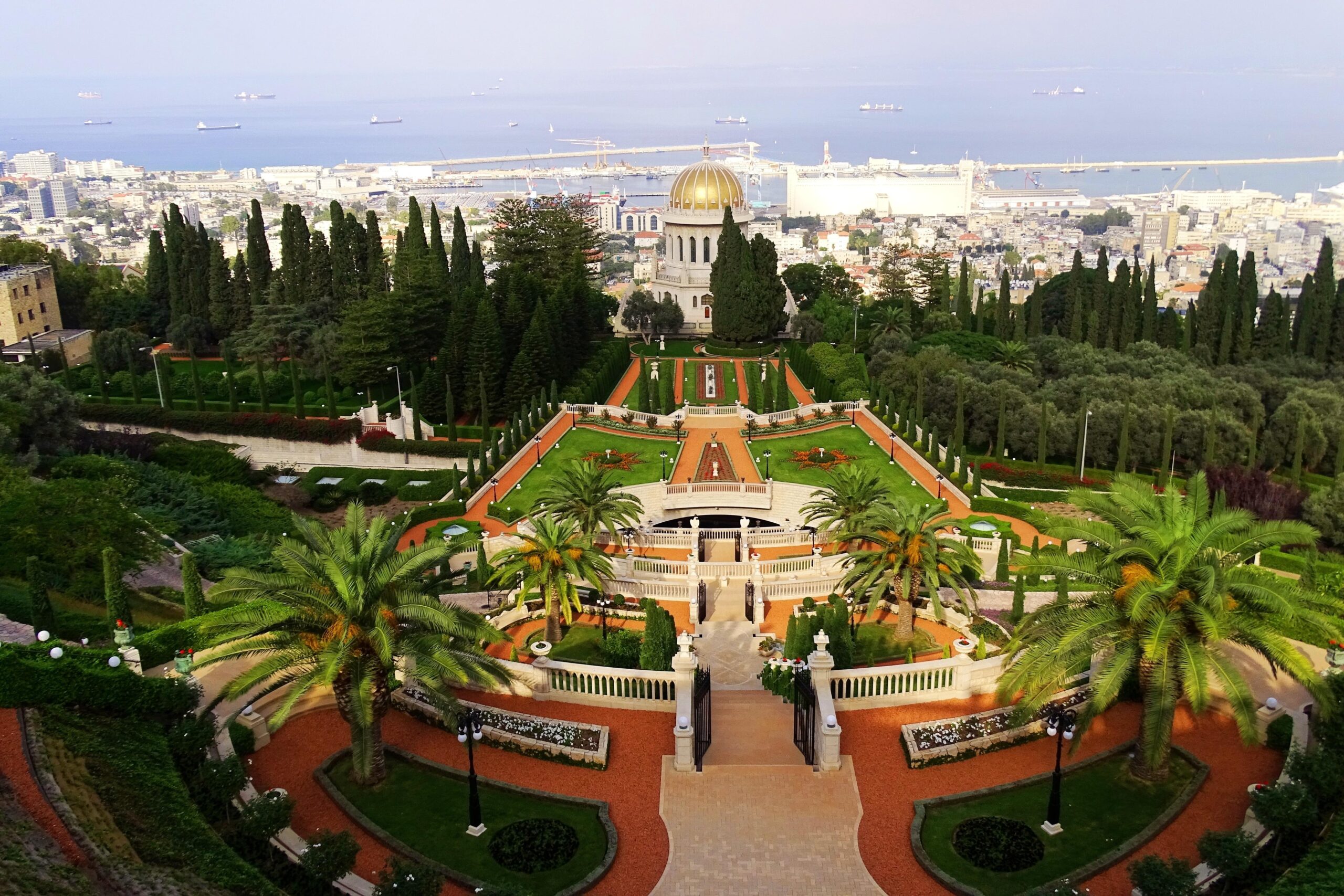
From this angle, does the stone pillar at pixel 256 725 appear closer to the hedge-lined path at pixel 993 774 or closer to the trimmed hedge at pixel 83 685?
the trimmed hedge at pixel 83 685

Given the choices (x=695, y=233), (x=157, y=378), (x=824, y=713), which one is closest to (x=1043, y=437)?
(x=824, y=713)

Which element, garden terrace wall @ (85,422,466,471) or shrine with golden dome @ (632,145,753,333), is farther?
shrine with golden dome @ (632,145,753,333)

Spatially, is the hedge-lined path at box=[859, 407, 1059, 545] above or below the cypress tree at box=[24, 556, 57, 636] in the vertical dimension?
below

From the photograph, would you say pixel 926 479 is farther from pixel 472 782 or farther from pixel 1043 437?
pixel 472 782

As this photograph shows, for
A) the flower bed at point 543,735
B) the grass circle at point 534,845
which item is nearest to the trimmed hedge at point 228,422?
the flower bed at point 543,735

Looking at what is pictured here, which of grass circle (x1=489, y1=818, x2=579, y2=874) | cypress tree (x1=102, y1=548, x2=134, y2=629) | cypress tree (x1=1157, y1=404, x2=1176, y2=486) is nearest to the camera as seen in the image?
grass circle (x1=489, y1=818, x2=579, y2=874)

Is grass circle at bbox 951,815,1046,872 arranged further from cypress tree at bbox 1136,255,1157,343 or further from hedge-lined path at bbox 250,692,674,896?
cypress tree at bbox 1136,255,1157,343

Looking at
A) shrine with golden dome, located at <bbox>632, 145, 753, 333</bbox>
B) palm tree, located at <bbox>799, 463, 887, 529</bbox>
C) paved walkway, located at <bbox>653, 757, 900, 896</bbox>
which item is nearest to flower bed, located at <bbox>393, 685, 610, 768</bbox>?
paved walkway, located at <bbox>653, 757, 900, 896</bbox>

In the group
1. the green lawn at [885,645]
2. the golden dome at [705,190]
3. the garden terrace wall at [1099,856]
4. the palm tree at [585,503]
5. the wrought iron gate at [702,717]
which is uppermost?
the golden dome at [705,190]
